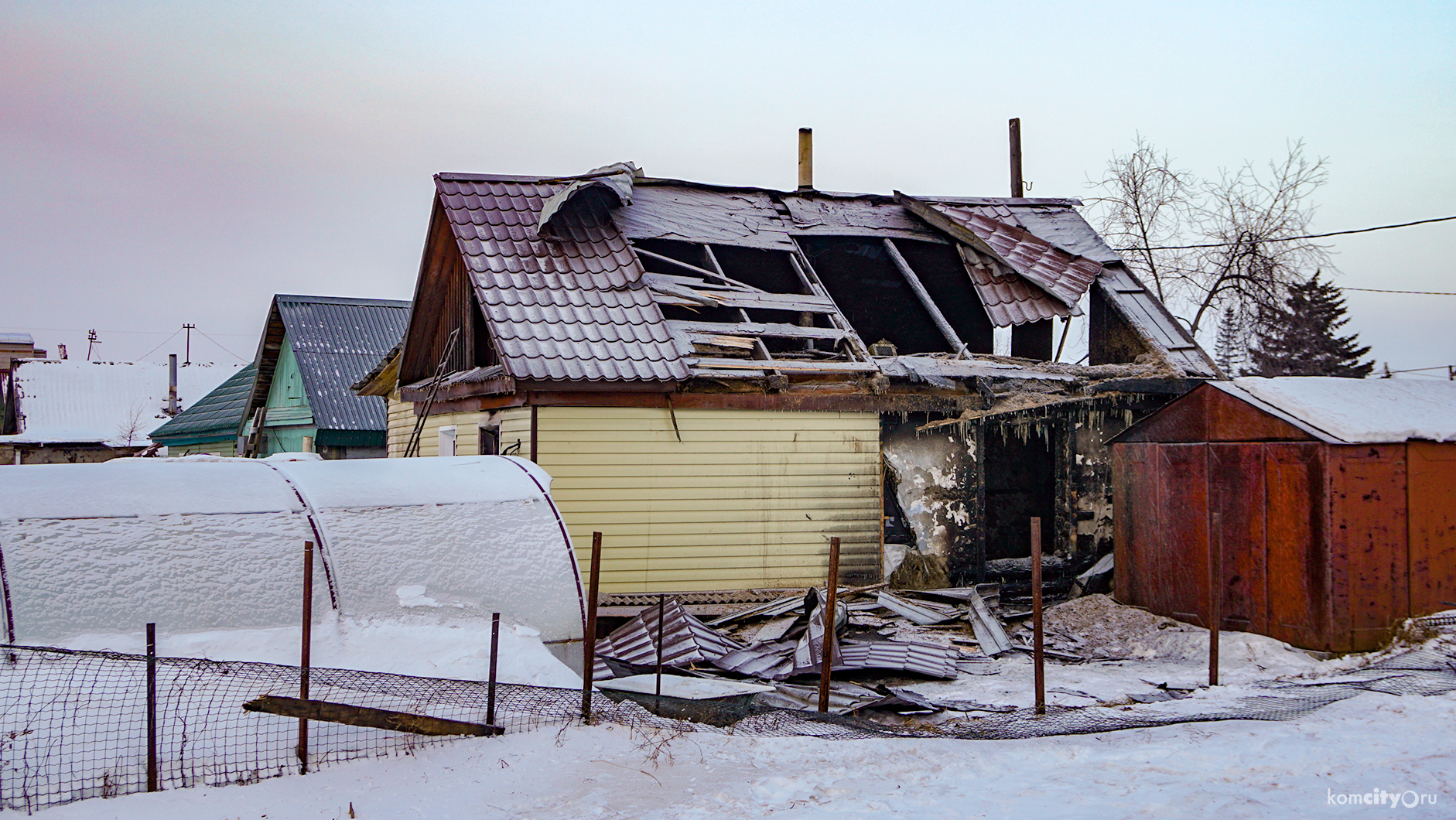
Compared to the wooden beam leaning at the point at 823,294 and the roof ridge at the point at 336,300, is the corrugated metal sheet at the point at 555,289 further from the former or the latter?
the roof ridge at the point at 336,300

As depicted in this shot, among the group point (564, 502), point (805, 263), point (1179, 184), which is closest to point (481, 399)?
point (564, 502)

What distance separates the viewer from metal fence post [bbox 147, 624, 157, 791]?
16.3 feet

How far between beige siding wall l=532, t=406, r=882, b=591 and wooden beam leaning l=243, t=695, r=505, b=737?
4864 mm

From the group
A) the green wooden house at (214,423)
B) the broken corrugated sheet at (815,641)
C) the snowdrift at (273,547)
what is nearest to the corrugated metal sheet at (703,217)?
the broken corrugated sheet at (815,641)

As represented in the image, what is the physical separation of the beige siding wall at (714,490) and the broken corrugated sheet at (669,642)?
1271 millimetres

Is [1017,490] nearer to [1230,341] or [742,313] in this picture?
[742,313]

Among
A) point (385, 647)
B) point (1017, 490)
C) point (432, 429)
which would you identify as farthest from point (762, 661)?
point (432, 429)

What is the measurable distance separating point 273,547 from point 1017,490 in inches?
374

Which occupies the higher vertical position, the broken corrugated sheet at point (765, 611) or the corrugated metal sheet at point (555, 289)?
the corrugated metal sheet at point (555, 289)

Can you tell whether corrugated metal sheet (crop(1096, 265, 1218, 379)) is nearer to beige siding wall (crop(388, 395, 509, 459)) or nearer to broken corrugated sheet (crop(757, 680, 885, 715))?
broken corrugated sheet (crop(757, 680, 885, 715))

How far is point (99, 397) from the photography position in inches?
1651

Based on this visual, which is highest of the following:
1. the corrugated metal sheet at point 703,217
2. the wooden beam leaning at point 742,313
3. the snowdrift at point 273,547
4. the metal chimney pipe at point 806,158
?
the metal chimney pipe at point 806,158

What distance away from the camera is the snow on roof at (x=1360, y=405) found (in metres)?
8.57

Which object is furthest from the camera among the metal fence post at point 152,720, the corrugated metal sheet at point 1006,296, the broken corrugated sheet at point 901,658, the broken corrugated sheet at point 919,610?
the corrugated metal sheet at point 1006,296
